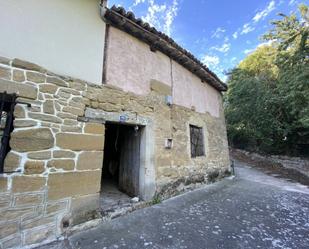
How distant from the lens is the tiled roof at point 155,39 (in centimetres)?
385

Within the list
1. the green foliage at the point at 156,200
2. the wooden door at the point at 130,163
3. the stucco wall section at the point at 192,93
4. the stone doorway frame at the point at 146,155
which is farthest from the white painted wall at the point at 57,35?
the green foliage at the point at 156,200

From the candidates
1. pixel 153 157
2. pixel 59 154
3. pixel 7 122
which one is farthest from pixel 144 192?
pixel 7 122

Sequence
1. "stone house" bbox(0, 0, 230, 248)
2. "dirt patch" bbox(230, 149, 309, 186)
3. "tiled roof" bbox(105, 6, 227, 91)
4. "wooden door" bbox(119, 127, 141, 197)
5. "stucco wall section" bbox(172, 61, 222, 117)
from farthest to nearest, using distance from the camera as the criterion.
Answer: "dirt patch" bbox(230, 149, 309, 186), "stucco wall section" bbox(172, 61, 222, 117), "wooden door" bbox(119, 127, 141, 197), "tiled roof" bbox(105, 6, 227, 91), "stone house" bbox(0, 0, 230, 248)

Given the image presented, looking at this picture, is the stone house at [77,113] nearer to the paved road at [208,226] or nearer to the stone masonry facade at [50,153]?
the stone masonry facade at [50,153]

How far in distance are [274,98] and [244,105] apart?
1.94m

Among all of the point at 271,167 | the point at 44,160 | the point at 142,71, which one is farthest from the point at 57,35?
the point at 271,167

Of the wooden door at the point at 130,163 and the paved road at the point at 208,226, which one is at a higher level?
the wooden door at the point at 130,163

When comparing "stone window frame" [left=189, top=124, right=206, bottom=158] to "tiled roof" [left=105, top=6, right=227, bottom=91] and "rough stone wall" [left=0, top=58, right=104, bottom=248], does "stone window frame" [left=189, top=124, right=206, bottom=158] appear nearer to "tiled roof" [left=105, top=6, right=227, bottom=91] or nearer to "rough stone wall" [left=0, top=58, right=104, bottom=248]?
"tiled roof" [left=105, top=6, right=227, bottom=91]

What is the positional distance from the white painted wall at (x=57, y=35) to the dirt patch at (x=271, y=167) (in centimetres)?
890

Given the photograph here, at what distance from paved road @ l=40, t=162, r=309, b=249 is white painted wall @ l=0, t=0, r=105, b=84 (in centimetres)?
278

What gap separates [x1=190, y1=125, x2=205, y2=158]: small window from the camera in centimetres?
599

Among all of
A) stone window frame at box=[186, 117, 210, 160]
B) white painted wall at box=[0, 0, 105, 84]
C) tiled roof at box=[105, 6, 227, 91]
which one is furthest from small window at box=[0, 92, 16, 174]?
stone window frame at box=[186, 117, 210, 160]

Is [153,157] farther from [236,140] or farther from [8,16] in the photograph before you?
[236,140]

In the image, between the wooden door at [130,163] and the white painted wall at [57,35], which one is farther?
the wooden door at [130,163]
